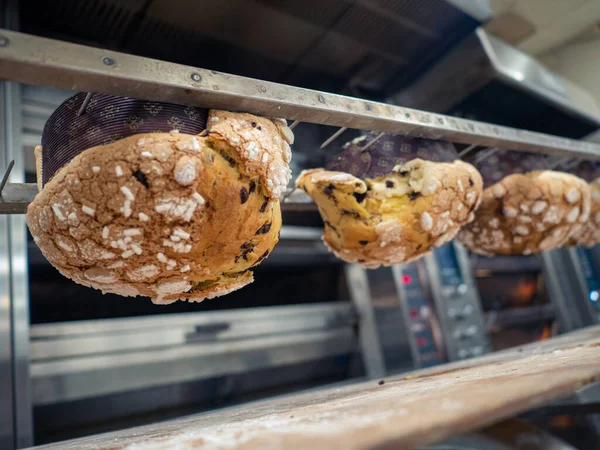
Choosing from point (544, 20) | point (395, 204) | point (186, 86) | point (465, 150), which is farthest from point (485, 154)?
point (544, 20)

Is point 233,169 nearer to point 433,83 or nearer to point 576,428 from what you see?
point 576,428

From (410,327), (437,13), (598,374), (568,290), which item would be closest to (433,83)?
(437,13)

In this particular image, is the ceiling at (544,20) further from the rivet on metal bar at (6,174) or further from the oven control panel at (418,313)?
the rivet on metal bar at (6,174)

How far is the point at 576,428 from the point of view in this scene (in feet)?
4.07

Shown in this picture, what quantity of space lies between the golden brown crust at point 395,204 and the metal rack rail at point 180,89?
127mm

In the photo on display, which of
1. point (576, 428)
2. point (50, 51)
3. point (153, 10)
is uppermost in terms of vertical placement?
point (153, 10)

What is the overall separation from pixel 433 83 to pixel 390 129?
1100mm

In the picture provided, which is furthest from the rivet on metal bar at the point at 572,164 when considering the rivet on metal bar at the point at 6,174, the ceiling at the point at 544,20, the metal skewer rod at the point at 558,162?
the rivet on metal bar at the point at 6,174

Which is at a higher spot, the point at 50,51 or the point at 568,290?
the point at 50,51

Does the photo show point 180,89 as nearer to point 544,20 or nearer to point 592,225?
point 592,225

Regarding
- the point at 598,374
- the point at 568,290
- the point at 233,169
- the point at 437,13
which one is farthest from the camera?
the point at 568,290

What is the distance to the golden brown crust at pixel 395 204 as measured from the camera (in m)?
1.22

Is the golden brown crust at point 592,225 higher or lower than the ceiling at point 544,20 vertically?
lower

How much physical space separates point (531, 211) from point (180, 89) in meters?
1.33
